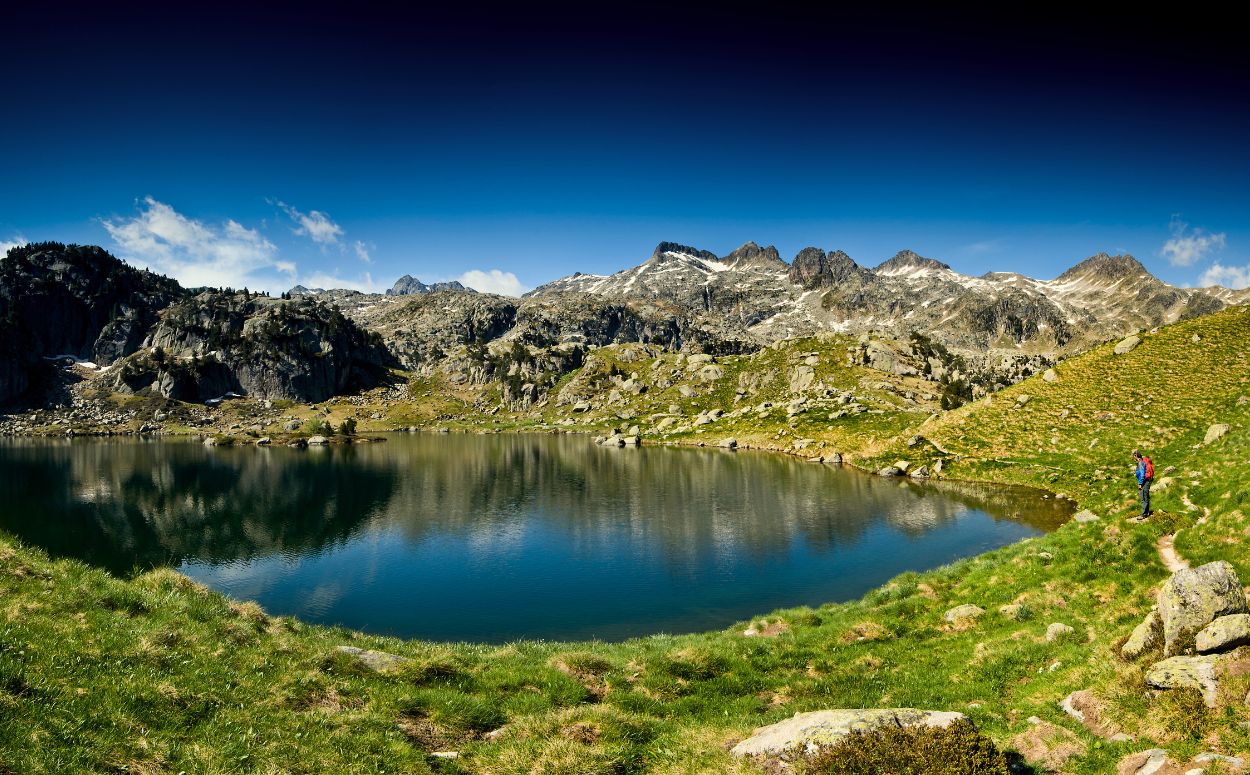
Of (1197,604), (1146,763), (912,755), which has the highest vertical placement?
(1197,604)

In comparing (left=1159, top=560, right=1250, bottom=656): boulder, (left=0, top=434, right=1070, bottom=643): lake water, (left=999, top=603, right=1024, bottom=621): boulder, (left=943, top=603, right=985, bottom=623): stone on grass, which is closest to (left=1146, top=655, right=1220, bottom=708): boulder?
(left=1159, top=560, right=1250, bottom=656): boulder

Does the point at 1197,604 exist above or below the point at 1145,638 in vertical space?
above

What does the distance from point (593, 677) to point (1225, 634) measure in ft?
52.7

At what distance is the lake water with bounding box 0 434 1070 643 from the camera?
3897 centimetres

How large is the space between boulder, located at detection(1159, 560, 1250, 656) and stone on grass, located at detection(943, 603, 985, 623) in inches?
374

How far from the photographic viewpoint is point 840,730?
1088cm

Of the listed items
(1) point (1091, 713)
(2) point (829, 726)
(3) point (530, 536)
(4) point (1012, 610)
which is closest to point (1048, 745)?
(1) point (1091, 713)

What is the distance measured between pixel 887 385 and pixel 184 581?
489ft

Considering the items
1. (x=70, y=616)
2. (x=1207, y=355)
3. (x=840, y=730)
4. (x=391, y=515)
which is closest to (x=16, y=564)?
(x=70, y=616)

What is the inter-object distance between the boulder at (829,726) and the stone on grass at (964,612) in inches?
539

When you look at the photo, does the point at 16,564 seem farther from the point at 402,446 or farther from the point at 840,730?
the point at 402,446

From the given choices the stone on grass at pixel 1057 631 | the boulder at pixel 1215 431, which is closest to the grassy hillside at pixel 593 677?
the stone on grass at pixel 1057 631

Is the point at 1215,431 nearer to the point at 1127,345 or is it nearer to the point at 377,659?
the point at 1127,345

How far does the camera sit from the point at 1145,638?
14.0 m
